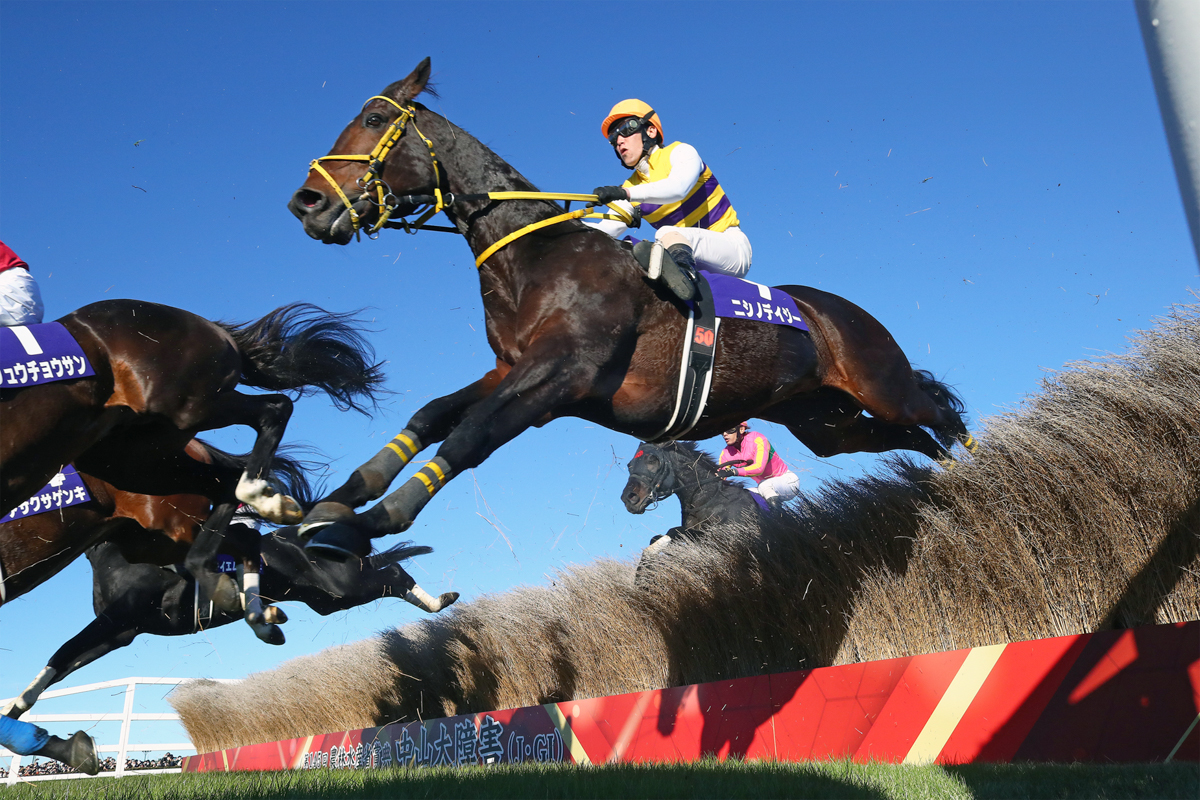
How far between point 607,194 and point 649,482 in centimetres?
396

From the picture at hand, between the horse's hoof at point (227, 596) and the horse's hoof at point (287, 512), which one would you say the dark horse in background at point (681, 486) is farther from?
the horse's hoof at point (287, 512)

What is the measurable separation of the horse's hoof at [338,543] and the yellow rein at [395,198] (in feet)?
5.26

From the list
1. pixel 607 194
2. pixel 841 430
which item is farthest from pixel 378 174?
pixel 841 430

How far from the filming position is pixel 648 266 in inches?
157

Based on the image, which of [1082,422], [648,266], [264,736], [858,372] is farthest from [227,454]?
[264,736]

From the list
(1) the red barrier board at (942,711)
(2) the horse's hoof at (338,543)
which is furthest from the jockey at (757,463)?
(2) the horse's hoof at (338,543)

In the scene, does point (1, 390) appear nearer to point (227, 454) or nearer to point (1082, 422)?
point (227, 454)

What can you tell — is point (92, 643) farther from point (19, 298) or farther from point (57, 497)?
point (19, 298)

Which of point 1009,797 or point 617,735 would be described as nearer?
point 1009,797

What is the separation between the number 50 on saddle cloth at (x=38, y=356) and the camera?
4316 mm

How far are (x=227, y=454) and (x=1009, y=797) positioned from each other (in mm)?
5452

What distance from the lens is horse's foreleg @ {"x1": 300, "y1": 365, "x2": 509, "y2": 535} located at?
3.06 metres

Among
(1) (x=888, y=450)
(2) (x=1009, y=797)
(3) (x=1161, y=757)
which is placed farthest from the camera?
(1) (x=888, y=450)

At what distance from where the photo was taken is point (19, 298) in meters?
4.70
